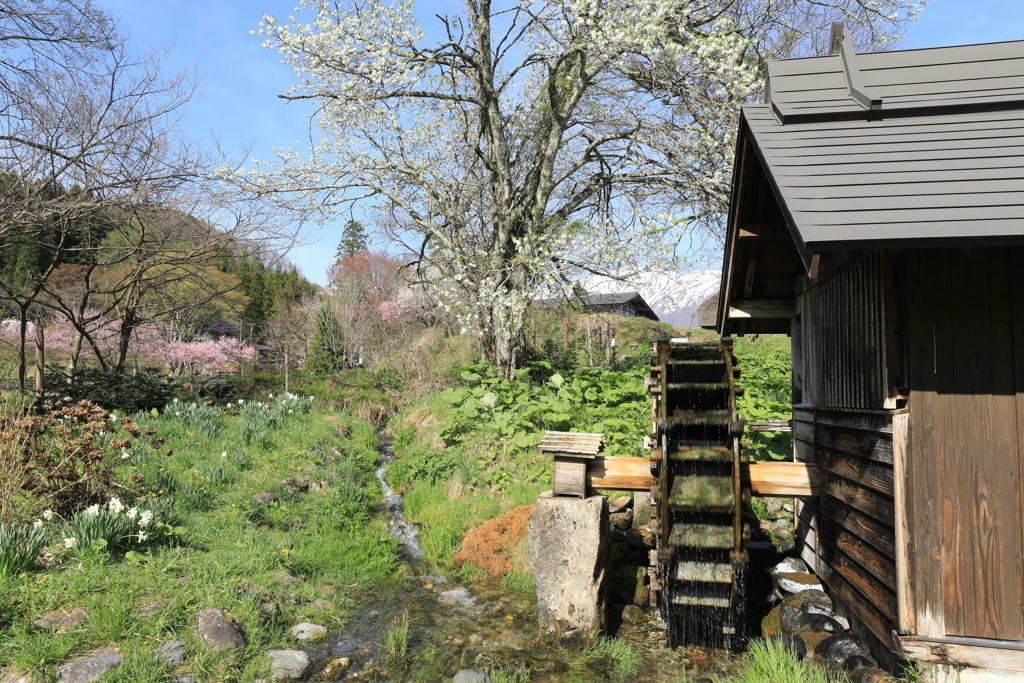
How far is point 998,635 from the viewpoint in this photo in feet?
11.0

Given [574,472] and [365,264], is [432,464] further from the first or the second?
[365,264]

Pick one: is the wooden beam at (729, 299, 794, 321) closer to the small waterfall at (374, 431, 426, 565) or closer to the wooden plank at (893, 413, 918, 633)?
the wooden plank at (893, 413, 918, 633)

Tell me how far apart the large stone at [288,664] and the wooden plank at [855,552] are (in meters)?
4.02

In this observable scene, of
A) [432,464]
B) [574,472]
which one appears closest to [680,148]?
[432,464]

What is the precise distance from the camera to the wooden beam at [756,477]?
209 inches

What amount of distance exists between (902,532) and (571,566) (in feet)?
8.16

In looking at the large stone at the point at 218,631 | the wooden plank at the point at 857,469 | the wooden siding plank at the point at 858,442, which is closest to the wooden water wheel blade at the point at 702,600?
the wooden plank at the point at 857,469

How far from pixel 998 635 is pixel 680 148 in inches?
359

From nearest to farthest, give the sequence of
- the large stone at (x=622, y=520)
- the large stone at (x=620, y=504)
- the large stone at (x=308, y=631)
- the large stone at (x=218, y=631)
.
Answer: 1. the large stone at (x=218, y=631)
2. the large stone at (x=308, y=631)
3. the large stone at (x=622, y=520)
4. the large stone at (x=620, y=504)

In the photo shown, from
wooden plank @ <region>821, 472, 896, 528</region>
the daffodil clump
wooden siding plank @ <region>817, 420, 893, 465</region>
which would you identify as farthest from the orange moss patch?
the daffodil clump

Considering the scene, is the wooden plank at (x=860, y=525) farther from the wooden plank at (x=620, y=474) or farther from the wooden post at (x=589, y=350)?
the wooden post at (x=589, y=350)

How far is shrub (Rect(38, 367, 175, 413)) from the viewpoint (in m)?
10.5

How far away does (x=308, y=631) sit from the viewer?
5090 millimetres

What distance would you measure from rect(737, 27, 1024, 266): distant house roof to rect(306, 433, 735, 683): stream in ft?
10.9
